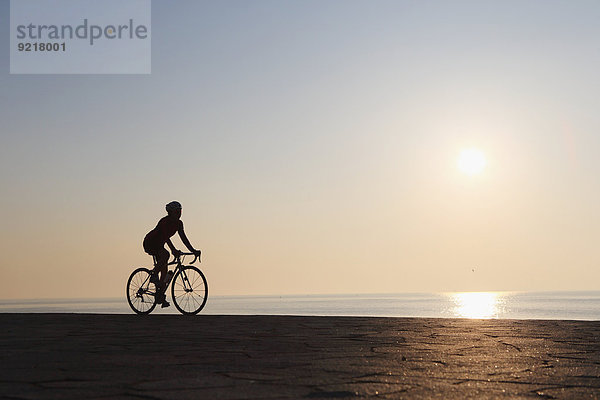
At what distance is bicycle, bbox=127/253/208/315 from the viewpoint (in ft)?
39.5

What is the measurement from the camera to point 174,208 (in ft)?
39.5

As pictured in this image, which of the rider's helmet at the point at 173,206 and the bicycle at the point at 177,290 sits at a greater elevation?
the rider's helmet at the point at 173,206

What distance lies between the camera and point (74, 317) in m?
10.8

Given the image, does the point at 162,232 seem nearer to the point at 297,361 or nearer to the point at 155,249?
the point at 155,249

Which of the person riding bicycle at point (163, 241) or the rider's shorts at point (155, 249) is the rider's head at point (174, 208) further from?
the rider's shorts at point (155, 249)

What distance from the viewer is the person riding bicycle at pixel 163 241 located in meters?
12.0

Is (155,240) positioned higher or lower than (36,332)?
higher

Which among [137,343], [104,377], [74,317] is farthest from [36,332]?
[104,377]

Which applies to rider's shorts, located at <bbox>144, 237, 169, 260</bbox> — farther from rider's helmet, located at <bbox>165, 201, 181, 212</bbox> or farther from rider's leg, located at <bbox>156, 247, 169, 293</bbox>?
rider's helmet, located at <bbox>165, 201, 181, 212</bbox>

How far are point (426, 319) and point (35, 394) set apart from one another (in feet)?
24.4

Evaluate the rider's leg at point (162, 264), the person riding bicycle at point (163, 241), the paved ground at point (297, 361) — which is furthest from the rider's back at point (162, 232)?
the paved ground at point (297, 361)

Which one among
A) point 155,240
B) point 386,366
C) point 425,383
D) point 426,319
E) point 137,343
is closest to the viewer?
point 425,383

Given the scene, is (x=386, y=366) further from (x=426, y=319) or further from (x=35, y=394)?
(x=426, y=319)

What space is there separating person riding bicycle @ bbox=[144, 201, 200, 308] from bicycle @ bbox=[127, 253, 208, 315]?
0.10 metres
